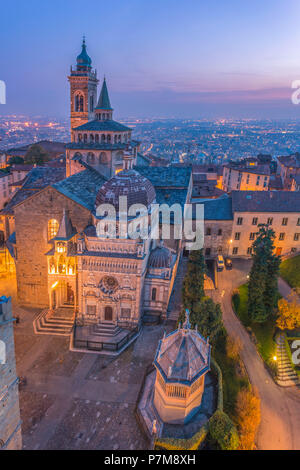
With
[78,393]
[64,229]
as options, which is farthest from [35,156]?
[78,393]

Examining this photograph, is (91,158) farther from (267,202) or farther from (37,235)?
(267,202)

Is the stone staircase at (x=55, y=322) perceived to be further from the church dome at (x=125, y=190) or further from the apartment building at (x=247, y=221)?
the apartment building at (x=247, y=221)

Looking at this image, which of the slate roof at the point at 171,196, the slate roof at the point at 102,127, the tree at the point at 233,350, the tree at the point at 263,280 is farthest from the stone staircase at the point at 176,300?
the slate roof at the point at 102,127

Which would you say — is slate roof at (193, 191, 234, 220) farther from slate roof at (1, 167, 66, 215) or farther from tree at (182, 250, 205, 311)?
slate roof at (1, 167, 66, 215)

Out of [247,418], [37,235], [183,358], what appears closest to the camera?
[183,358]

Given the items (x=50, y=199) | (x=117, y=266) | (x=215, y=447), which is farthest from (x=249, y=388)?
(x=50, y=199)
